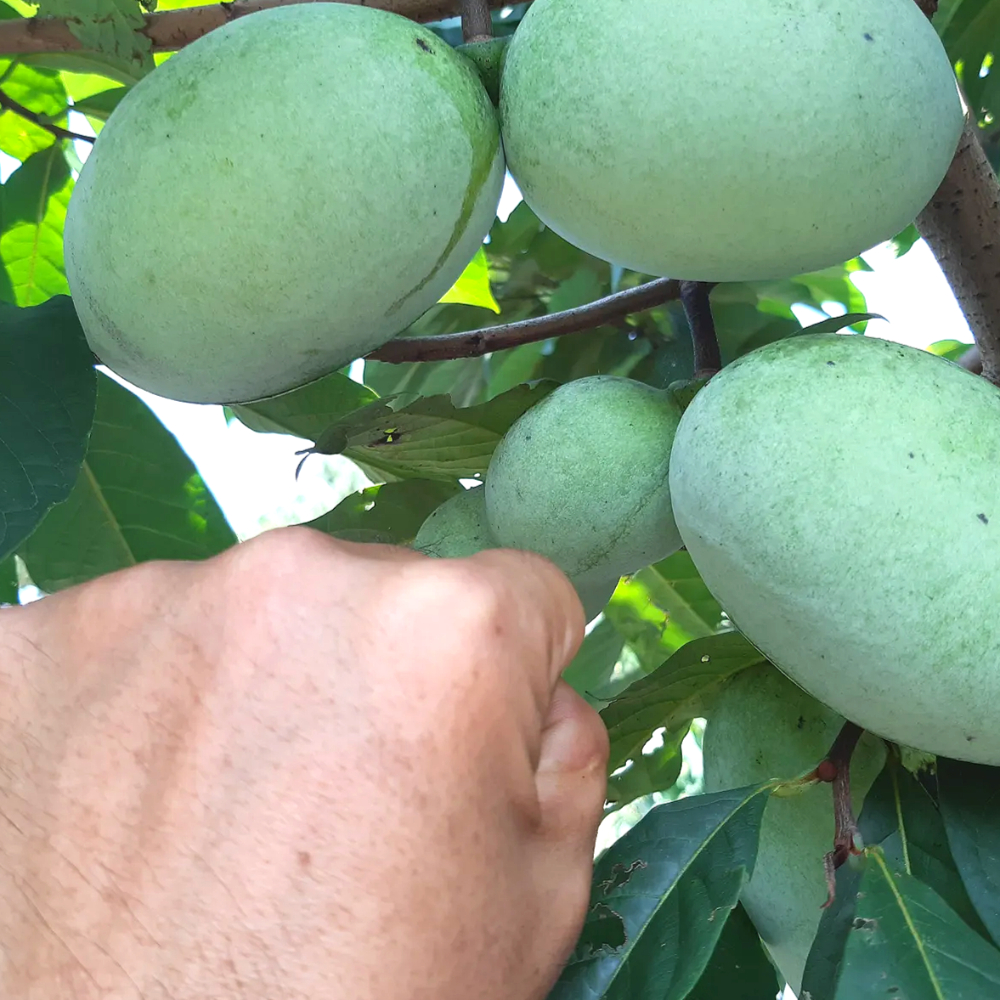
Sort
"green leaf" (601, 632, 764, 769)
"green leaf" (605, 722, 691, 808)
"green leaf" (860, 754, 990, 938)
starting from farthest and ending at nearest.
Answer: "green leaf" (605, 722, 691, 808) < "green leaf" (601, 632, 764, 769) < "green leaf" (860, 754, 990, 938)

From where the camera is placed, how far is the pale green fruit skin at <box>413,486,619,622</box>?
0.93 metres

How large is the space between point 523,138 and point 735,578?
1.13ft

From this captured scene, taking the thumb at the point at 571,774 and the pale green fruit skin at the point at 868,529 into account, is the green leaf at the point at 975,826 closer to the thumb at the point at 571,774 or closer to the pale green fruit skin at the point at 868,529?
the pale green fruit skin at the point at 868,529

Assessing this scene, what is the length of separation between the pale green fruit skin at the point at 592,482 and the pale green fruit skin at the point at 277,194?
166 mm

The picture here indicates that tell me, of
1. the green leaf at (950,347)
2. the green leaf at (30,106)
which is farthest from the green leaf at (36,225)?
the green leaf at (950,347)

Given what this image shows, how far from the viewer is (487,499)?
0.90 m

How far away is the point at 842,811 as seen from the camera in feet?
2.67

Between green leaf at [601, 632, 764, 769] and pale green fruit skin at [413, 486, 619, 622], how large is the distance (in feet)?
0.32

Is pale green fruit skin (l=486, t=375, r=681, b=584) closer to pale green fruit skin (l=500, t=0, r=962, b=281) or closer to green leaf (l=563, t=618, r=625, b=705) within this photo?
pale green fruit skin (l=500, t=0, r=962, b=281)

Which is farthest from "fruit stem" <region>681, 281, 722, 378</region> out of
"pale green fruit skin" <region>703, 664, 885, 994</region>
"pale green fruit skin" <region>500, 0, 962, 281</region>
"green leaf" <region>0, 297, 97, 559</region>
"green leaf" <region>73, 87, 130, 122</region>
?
"green leaf" <region>73, 87, 130, 122</region>

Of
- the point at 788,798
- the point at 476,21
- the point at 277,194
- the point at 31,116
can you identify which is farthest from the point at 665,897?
the point at 31,116

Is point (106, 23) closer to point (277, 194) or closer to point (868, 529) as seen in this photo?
point (277, 194)

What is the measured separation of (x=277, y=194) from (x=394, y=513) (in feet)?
1.89

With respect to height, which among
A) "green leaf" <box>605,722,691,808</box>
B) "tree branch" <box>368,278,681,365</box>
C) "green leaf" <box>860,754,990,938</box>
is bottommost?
"green leaf" <box>605,722,691,808</box>
